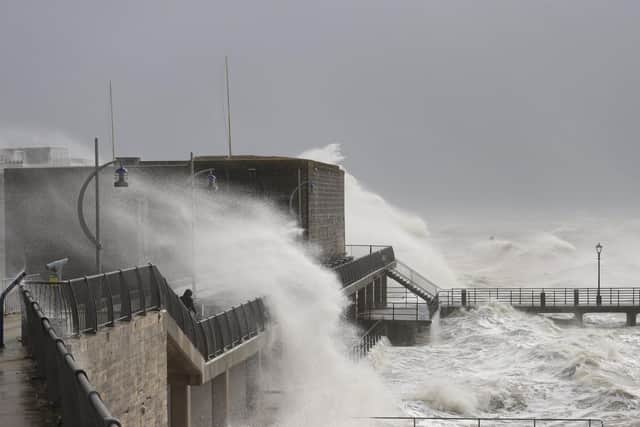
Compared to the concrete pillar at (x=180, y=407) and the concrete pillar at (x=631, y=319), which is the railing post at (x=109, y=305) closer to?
the concrete pillar at (x=180, y=407)

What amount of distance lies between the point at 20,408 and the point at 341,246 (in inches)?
1642

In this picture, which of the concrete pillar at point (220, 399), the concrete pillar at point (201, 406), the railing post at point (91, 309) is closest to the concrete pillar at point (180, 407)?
the concrete pillar at point (201, 406)

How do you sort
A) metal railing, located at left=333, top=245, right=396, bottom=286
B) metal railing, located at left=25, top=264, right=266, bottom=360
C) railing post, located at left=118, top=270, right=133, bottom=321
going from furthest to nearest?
1. metal railing, located at left=333, top=245, right=396, bottom=286
2. railing post, located at left=118, top=270, right=133, bottom=321
3. metal railing, located at left=25, top=264, right=266, bottom=360

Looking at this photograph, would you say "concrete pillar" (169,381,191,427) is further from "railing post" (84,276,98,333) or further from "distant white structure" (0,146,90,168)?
"distant white structure" (0,146,90,168)

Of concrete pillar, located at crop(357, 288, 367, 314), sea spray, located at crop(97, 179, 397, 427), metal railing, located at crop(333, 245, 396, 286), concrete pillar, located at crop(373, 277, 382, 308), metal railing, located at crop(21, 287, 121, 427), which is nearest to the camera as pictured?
metal railing, located at crop(21, 287, 121, 427)

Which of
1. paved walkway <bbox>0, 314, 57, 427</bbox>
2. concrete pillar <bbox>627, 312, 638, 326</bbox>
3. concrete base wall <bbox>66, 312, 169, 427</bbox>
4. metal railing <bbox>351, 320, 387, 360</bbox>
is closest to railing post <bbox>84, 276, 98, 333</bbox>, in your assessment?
concrete base wall <bbox>66, 312, 169, 427</bbox>

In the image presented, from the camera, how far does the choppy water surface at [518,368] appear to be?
104ft

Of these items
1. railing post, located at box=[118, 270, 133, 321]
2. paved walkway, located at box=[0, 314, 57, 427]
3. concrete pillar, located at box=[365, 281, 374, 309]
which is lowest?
concrete pillar, located at box=[365, 281, 374, 309]

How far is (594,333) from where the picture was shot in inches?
1957

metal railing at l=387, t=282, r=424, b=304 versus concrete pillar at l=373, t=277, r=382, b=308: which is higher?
concrete pillar at l=373, t=277, r=382, b=308

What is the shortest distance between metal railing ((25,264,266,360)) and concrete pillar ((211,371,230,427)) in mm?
1160

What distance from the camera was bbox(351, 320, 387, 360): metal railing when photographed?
35981 mm

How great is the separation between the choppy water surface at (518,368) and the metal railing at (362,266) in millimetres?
3425

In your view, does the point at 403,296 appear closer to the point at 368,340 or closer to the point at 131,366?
the point at 368,340
